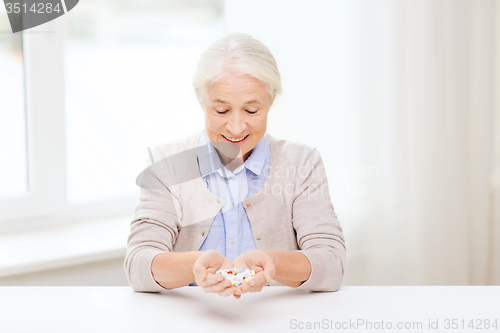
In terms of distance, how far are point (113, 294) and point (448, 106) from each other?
134 cm

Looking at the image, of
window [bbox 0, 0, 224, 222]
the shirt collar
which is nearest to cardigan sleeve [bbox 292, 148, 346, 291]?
the shirt collar

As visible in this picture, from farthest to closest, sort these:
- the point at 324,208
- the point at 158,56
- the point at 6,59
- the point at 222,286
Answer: the point at 158,56, the point at 6,59, the point at 324,208, the point at 222,286

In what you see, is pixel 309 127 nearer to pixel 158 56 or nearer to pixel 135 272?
pixel 158 56

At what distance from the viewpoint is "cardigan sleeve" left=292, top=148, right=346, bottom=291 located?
1.05 metres

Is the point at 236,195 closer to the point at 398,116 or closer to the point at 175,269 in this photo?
the point at 175,269

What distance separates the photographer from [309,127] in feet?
5.95

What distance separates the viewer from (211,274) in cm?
90

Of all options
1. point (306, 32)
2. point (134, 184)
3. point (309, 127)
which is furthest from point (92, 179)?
point (306, 32)

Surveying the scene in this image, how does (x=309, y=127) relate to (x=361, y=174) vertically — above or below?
above

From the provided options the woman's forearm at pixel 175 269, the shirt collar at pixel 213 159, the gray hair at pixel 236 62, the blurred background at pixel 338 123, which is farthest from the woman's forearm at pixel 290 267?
the blurred background at pixel 338 123

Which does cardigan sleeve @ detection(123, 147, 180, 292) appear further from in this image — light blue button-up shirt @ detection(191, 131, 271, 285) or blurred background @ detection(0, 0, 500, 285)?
blurred background @ detection(0, 0, 500, 285)

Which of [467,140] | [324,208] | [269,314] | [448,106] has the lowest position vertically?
[269,314]

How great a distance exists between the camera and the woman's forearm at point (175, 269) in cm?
100

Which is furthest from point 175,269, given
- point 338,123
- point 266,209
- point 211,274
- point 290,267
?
point 338,123
